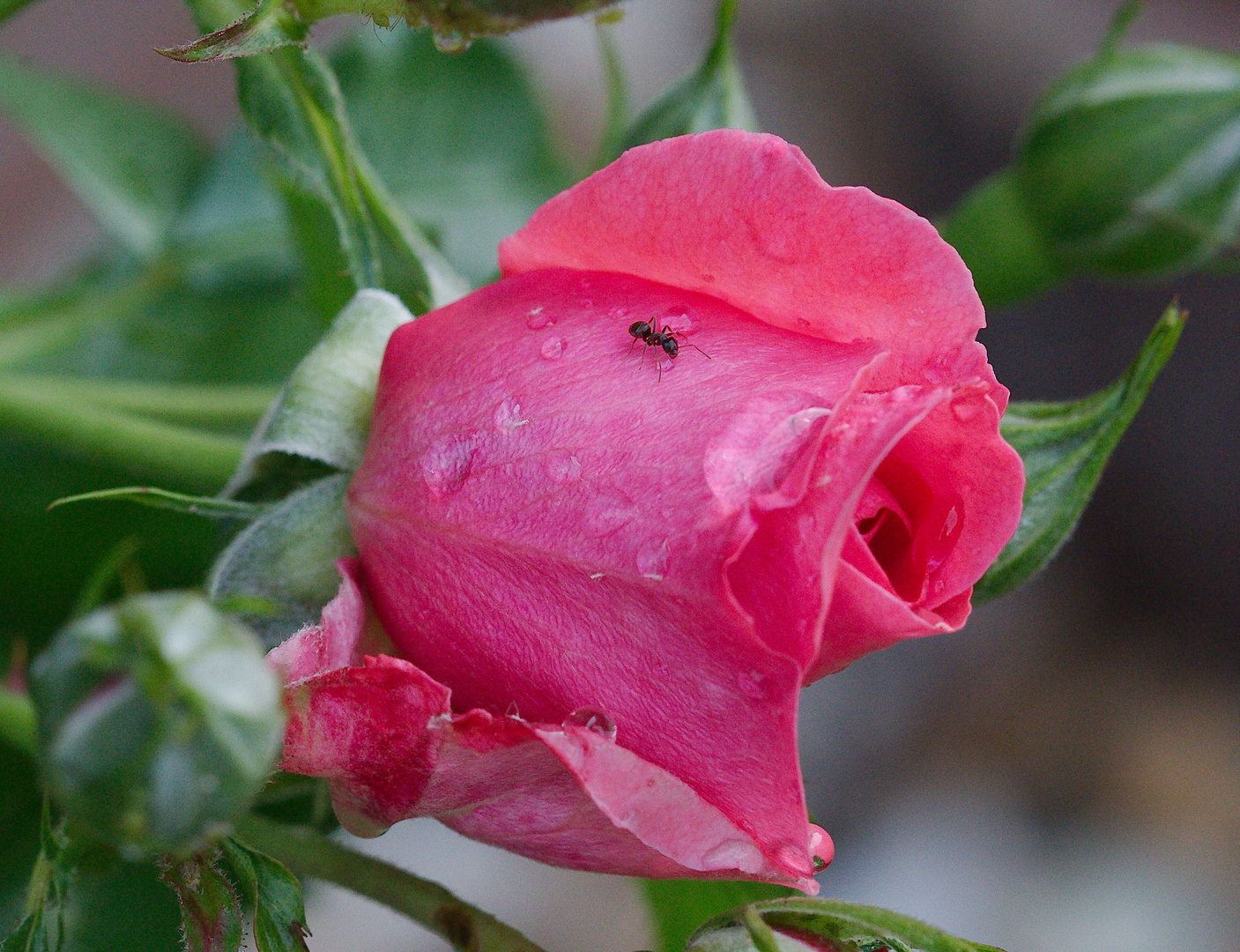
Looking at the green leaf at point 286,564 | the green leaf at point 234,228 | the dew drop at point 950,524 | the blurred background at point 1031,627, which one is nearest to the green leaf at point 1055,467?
the dew drop at point 950,524

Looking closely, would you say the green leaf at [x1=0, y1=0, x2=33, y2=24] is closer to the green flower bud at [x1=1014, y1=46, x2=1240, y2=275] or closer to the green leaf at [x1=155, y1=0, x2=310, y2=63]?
the green leaf at [x1=155, y1=0, x2=310, y2=63]

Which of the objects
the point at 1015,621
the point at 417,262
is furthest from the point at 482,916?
the point at 1015,621

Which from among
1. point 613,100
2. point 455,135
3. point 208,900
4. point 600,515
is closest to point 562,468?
point 600,515

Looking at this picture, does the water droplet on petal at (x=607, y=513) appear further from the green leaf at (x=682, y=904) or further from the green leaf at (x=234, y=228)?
the green leaf at (x=234, y=228)

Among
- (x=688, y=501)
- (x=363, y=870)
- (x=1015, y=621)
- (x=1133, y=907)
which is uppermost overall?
(x=688, y=501)

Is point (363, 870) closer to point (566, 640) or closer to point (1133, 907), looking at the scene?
point (566, 640)

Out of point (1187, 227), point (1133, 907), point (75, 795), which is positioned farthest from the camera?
point (1133, 907)

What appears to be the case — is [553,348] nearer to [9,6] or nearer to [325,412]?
[325,412]
